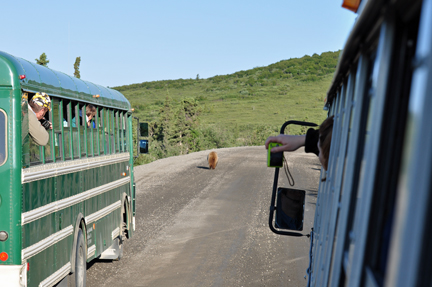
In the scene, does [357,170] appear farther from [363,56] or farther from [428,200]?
[428,200]

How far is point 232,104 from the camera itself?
105938 mm

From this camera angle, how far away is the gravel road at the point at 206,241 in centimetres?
780

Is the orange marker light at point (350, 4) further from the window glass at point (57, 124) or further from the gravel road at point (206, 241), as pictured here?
the gravel road at point (206, 241)

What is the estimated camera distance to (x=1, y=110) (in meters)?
4.62

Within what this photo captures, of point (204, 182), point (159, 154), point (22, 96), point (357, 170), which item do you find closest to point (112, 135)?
point (22, 96)

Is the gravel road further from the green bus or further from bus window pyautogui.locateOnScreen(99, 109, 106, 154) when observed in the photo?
bus window pyautogui.locateOnScreen(99, 109, 106, 154)

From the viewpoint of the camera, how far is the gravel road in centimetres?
780

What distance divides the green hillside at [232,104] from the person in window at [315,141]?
2869cm

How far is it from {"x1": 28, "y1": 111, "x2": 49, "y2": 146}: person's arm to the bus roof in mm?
274

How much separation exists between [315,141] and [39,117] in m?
3.08

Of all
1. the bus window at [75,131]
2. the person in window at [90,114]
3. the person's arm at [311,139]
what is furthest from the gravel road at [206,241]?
the person's arm at [311,139]

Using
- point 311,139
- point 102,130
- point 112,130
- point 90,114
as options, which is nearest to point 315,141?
point 311,139

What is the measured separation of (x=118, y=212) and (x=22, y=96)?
14.9 ft

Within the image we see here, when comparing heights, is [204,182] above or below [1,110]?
below
